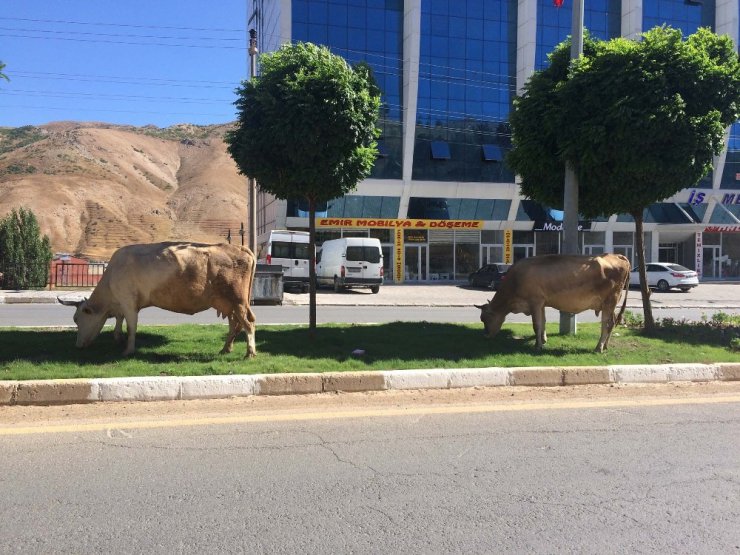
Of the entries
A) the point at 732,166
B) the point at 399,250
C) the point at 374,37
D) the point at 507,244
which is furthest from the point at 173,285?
the point at 732,166

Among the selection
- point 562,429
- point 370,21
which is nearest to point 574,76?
point 562,429

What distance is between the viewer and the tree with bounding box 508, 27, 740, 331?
30.0 feet

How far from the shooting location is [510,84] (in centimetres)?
3872

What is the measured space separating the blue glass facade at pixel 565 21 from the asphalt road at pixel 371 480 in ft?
120

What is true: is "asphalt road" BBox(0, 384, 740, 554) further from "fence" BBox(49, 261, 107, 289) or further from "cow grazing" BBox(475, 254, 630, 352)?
"fence" BBox(49, 261, 107, 289)

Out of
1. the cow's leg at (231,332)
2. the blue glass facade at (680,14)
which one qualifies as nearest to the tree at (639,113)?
the cow's leg at (231,332)

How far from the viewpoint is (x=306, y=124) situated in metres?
8.55

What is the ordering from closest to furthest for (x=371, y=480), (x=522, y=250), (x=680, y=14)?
(x=371, y=480) < (x=522, y=250) < (x=680, y=14)

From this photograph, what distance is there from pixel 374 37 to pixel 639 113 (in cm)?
3026

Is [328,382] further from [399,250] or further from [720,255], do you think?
[720,255]

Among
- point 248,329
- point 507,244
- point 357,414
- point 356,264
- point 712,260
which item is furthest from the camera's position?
point 712,260

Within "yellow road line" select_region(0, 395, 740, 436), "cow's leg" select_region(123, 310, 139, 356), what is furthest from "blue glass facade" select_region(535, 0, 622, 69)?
"cow's leg" select_region(123, 310, 139, 356)

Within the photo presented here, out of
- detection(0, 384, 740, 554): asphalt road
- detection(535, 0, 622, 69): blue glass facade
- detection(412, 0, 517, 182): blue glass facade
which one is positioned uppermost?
detection(535, 0, 622, 69): blue glass facade

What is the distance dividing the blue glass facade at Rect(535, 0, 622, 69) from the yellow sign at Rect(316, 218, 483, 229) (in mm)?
11076
